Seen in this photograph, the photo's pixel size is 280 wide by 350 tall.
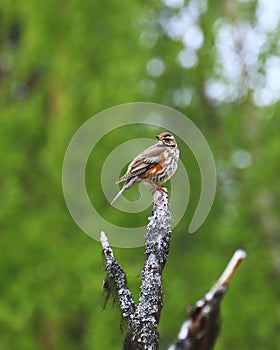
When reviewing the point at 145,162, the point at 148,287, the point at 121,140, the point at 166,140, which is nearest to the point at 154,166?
A: the point at 145,162

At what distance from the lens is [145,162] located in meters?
5.46

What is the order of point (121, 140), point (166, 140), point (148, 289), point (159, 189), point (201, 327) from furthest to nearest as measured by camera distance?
point (121, 140) → point (166, 140) → point (159, 189) → point (148, 289) → point (201, 327)

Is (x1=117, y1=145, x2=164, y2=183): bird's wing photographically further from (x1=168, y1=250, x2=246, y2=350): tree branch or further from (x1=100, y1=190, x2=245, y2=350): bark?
(x1=168, y1=250, x2=246, y2=350): tree branch

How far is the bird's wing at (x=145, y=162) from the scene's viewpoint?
5395mm

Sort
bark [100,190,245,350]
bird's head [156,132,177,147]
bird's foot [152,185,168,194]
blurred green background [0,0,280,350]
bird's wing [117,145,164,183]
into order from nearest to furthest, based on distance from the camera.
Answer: bark [100,190,245,350], bird's foot [152,185,168,194], bird's wing [117,145,164,183], bird's head [156,132,177,147], blurred green background [0,0,280,350]

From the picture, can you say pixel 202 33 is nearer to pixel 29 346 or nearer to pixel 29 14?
pixel 29 14

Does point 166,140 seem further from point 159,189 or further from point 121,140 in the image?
point 121,140

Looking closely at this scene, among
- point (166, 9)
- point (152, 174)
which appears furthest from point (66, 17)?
point (152, 174)

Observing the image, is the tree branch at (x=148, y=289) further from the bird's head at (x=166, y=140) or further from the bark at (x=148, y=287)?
the bird's head at (x=166, y=140)

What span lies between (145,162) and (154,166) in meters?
0.07

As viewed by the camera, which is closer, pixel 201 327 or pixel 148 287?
pixel 201 327

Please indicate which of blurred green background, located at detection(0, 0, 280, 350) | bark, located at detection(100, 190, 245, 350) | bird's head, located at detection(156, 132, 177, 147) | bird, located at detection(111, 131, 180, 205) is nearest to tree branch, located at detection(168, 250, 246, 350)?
bark, located at detection(100, 190, 245, 350)

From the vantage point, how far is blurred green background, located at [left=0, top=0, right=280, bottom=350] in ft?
51.4

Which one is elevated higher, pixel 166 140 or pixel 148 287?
pixel 166 140
